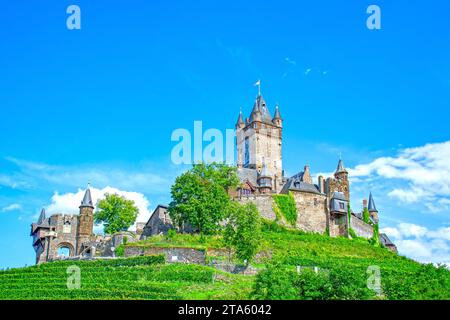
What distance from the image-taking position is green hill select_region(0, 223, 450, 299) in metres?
39.8

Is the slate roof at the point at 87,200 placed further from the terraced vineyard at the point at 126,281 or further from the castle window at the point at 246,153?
the castle window at the point at 246,153

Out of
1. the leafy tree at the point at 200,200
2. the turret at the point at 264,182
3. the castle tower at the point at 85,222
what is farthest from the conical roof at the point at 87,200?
the turret at the point at 264,182

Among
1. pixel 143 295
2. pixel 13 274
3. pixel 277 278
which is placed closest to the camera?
pixel 277 278

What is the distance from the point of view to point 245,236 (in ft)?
180

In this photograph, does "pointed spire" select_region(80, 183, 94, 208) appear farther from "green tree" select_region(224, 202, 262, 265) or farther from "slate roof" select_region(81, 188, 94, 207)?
"green tree" select_region(224, 202, 262, 265)

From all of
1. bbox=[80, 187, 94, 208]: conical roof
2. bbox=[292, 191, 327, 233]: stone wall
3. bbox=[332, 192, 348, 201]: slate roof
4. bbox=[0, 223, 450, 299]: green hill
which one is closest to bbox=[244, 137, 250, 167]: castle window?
bbox=[292, 191, 327, 233]: stone wall

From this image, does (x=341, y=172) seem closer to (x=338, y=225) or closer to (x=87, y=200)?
(x=338, y=225)

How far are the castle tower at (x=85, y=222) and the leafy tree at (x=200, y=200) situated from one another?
10.3 metres

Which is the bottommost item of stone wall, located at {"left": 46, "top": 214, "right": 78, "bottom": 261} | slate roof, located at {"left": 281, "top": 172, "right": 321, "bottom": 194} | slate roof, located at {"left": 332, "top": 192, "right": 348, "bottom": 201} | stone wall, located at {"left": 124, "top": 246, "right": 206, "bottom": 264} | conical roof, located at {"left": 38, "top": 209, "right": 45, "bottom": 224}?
stone wall, located at {"left": 124, "top": 246, "right": 206, "bottom": 264}

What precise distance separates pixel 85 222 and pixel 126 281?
24733 millimetres

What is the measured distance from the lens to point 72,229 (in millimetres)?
71750
